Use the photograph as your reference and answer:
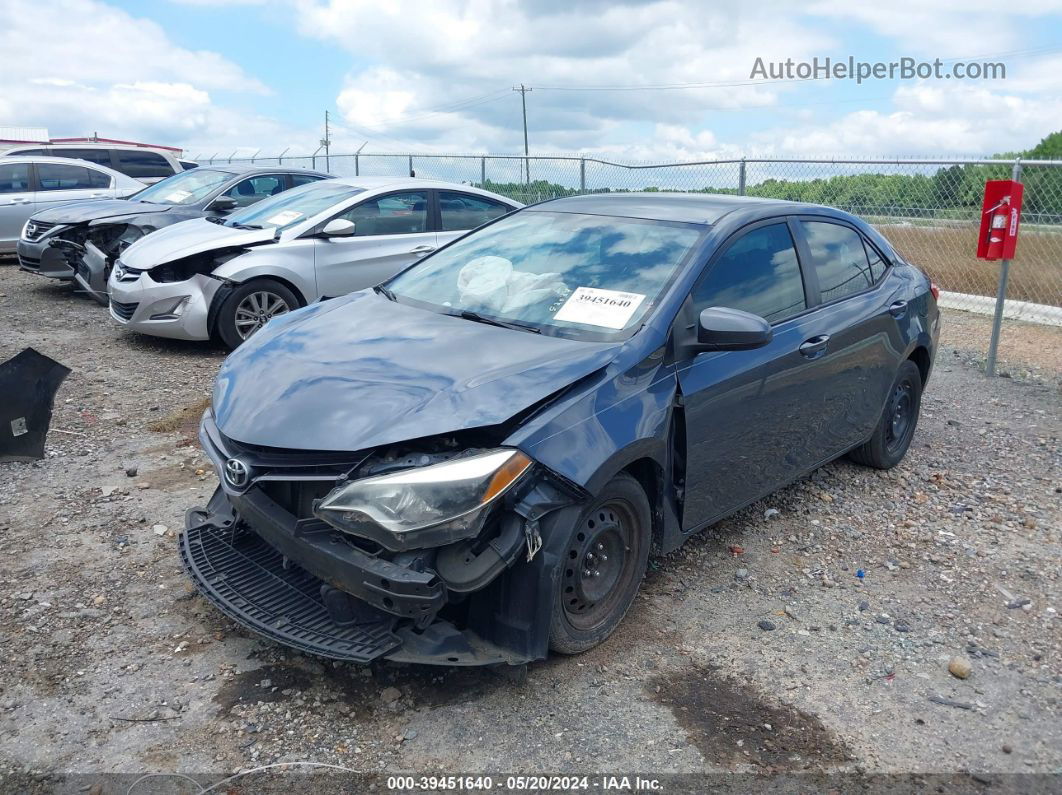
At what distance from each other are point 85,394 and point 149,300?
53.6 inches

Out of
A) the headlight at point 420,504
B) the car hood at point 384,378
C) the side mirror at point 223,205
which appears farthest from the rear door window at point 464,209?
the headlight at point 420,504

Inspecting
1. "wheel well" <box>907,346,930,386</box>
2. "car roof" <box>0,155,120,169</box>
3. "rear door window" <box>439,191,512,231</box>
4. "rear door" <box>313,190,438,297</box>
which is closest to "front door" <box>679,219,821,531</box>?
"wheel well" <box>907,346,930,386</box>

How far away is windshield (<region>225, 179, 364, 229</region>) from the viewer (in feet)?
26.5

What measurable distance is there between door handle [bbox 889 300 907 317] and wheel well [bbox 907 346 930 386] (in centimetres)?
38

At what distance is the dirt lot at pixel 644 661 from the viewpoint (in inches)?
112

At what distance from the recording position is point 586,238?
415cm

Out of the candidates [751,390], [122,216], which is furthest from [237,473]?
[122,216]

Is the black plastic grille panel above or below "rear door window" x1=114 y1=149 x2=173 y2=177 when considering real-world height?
below

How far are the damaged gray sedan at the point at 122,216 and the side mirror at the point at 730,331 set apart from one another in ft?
22.8

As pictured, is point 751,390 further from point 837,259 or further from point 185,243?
point 185,243

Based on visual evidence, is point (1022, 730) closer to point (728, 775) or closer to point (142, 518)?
point (728, 775)

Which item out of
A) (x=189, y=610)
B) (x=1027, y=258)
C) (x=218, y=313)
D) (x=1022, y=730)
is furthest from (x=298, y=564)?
(x=1027, y=258)

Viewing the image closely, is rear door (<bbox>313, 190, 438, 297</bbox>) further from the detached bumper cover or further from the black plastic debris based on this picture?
the detached bumper cover

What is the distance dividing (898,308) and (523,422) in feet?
10.0
